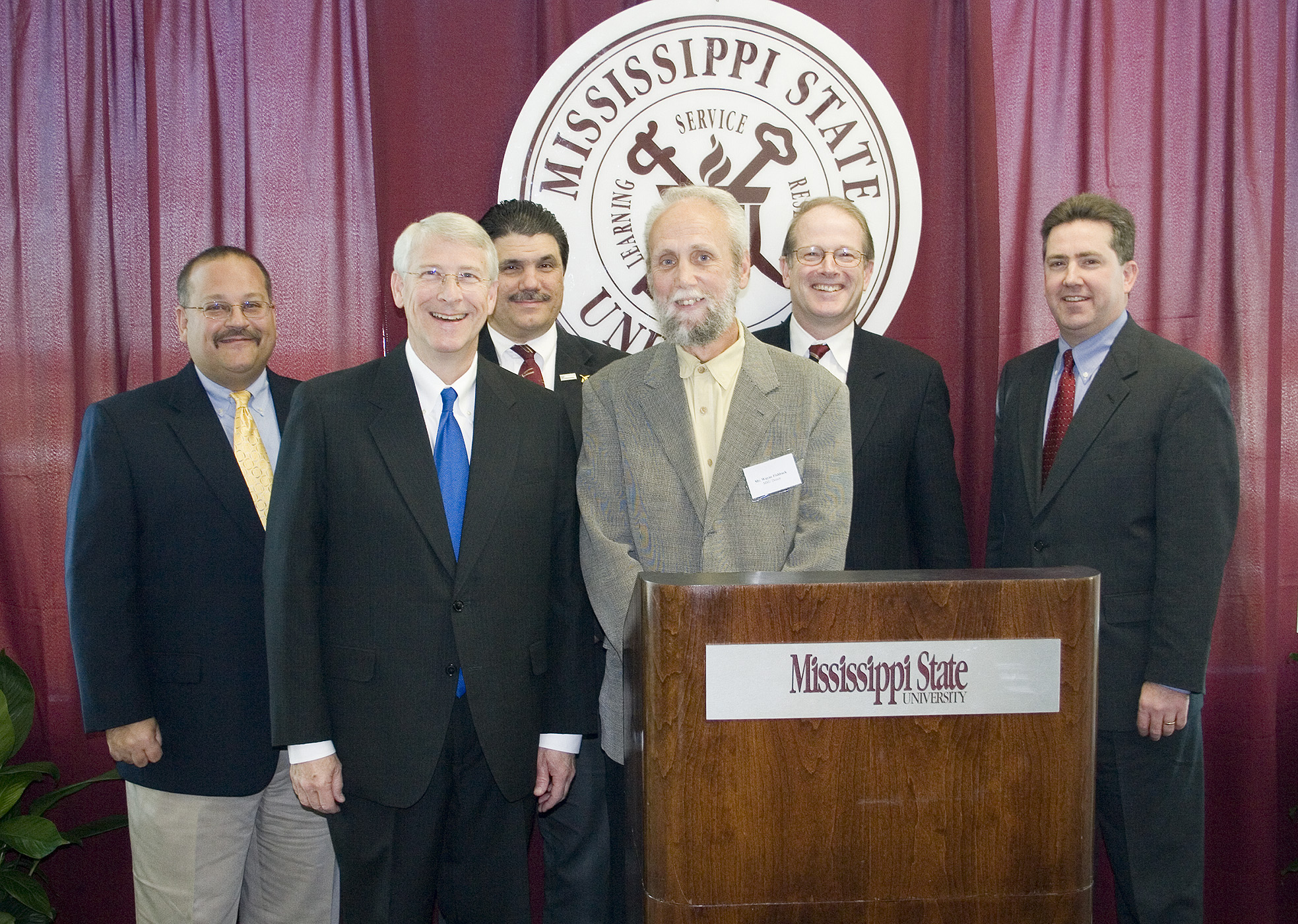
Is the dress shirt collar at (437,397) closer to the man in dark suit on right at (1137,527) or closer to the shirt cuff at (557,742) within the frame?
the shirt cuff at (557,742)

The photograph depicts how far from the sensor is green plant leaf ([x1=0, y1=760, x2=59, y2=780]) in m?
2.61

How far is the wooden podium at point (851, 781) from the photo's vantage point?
1.30m

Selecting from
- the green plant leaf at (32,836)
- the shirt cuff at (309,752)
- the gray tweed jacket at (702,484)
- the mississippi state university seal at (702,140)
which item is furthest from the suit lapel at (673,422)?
the green plant leaf at (32,836)

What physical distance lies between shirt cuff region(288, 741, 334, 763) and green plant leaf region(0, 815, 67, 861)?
1.01m

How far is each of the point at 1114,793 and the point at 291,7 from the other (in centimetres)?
326

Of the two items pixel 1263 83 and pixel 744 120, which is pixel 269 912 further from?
pixel 1263 83

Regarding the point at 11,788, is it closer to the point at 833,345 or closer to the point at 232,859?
the point at 232,859

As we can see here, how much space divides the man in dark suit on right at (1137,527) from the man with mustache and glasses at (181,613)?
2.01 meters

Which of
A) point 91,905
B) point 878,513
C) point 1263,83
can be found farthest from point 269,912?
point 1263,83

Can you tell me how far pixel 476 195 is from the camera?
10.2 ft

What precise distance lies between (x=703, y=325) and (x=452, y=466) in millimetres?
617

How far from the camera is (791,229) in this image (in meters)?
2.81

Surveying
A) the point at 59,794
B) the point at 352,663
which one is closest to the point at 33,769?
the point at 59,794

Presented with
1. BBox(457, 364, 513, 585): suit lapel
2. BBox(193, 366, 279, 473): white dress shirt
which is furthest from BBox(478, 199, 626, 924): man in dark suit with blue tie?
BBox(193, 366, 279, 473): white dress shirt
